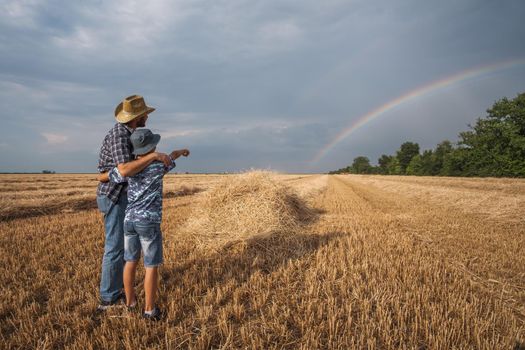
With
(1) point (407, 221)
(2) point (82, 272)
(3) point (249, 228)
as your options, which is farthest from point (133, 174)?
(1) point (407, 221)

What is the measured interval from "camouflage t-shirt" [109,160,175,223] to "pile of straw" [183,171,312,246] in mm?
3187

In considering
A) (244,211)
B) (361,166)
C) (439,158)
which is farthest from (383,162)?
(244,211)

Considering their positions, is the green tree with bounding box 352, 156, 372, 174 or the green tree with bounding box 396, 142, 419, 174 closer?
the green tree with bounding box 396, 142, 419, 174

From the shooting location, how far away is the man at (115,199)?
123 inches

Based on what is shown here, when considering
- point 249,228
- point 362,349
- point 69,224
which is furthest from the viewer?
point 69,224

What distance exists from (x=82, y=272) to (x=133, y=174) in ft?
8.67

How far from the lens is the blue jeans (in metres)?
3.29

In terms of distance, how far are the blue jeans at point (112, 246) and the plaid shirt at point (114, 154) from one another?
9 cm

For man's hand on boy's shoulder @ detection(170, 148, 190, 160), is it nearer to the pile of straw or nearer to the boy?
the boy

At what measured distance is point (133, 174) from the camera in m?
2.86

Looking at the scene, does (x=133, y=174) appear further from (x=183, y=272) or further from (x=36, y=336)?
(x=183, y=272)

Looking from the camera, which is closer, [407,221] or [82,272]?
[82,272]

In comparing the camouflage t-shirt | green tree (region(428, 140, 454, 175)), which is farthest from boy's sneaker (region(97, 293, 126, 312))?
green tree (region(428, 140, 454, 175))

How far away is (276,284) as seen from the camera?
4.02 metres
